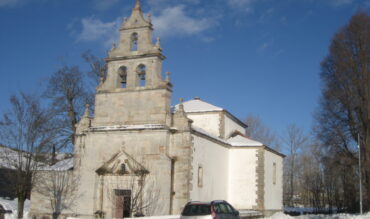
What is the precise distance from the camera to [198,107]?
3625 centimetres

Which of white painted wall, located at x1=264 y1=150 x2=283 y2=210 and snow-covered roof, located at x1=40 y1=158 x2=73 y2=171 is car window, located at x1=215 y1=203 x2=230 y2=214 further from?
white painted wall, located at x1=264 y1=150 x2=283 y2=210

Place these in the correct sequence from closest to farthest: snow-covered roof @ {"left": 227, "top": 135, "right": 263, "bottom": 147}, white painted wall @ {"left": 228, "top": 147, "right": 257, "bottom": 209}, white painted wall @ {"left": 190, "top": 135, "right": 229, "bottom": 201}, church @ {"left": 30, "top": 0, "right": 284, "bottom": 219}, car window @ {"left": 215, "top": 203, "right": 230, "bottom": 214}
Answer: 1. car window @ {"left": 215, "top": 203, "right": 230, "bottom": 214}
2. church @ {"left": 30, "top": 0, "right": 284, "bottom": 219}
3. white painted wall @ {"left": 190, "top": 135, "right": 229, "bottom": 201}
4. white painted wall @ {"left": 228, "top": 147, "right": 257, "bottom": 209}
5. snow-covered roof @ {"left": 227, "top": 135, "right": 263, "bottom": 147}

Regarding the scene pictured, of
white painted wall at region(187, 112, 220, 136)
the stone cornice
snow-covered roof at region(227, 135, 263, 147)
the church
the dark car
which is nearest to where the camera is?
the dark car

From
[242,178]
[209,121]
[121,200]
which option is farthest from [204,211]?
[209,121]

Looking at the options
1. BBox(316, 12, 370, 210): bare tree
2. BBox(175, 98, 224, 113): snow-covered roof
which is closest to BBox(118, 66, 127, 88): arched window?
BBox(175, 98, 224, 113): snow-covered roof

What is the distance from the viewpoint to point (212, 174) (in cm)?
2898

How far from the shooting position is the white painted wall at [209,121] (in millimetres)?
34562

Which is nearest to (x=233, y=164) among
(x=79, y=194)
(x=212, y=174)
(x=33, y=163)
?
(x=212, y=174)

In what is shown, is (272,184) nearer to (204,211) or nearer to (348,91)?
(348,91)

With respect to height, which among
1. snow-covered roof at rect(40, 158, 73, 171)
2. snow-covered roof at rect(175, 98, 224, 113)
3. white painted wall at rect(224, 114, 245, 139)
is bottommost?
snow-covered roof at rect(40, 158, 73, 171)

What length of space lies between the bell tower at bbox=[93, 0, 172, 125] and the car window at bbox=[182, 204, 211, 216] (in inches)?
398

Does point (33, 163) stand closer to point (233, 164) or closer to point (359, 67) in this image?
point (233, 164)

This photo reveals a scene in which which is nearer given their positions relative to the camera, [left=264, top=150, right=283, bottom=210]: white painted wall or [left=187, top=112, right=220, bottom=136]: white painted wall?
[left=264, top=150, right=283, bottom=210]: white painted wall

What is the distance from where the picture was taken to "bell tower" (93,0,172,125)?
26.6 meters
